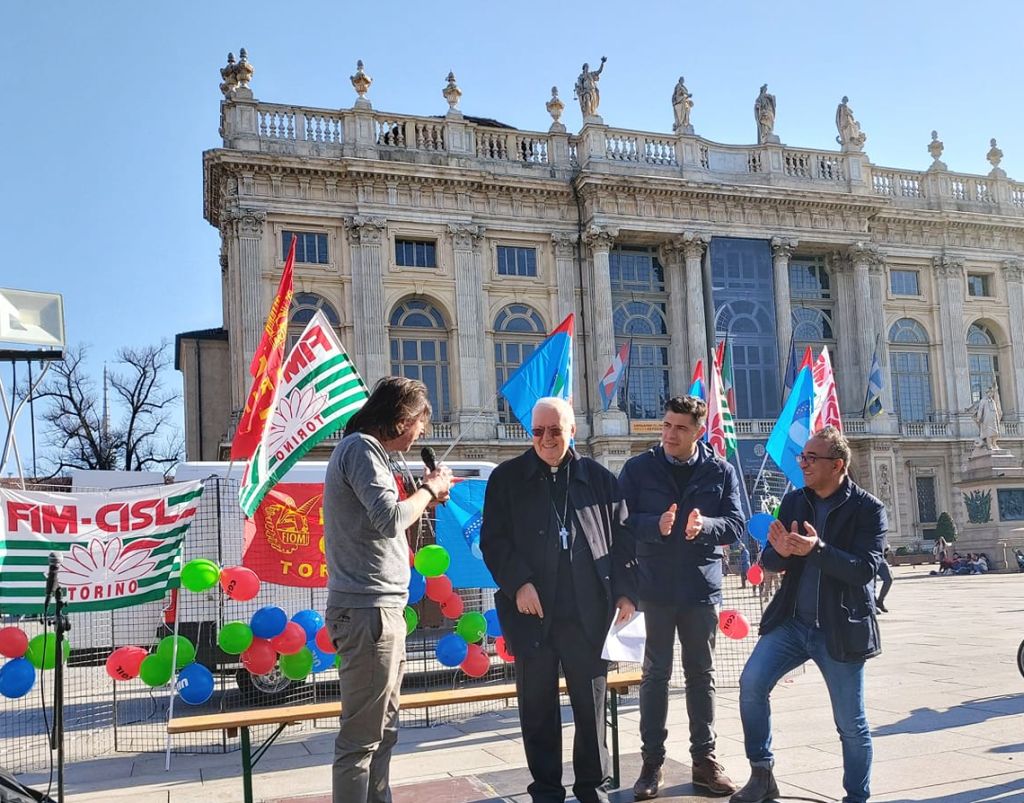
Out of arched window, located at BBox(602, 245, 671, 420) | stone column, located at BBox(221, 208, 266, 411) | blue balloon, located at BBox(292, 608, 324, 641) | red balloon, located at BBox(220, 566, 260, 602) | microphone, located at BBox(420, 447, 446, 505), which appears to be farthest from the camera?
arched window, located at BBox(602, 245, 671, 420)

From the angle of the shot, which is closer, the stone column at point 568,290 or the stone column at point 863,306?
the stone column at point 568,290

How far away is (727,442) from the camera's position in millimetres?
16375

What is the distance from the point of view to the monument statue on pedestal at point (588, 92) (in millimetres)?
38000

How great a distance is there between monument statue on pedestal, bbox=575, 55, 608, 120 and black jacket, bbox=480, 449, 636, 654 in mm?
34566

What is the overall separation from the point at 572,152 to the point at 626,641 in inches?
1346

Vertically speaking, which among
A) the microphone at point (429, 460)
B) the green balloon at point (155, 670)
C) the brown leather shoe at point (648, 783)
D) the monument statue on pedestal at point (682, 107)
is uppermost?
the monument statue on pedestal at point (682, 107)

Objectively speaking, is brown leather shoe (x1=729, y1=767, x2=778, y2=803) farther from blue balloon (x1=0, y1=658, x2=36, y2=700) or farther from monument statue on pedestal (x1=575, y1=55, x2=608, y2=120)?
monument statue on pedestal (x1=575, y1=55, x2=608, y2=120)

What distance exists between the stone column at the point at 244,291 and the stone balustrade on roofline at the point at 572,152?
2643 mm

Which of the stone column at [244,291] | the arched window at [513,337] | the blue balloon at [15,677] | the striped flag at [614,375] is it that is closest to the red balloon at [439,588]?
the blue balloon at [15,677]

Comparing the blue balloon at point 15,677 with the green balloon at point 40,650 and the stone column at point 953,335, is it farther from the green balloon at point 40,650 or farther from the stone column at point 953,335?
the stone column at point 953,335

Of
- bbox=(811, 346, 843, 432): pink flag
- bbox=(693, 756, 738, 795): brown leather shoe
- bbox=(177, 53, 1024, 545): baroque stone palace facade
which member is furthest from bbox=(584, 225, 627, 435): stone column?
bbox=(693, 756, 738, 795): brown leather shoe

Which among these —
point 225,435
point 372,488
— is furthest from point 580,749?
point 225,435

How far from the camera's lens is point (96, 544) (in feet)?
26.0

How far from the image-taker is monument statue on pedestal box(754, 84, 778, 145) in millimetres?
40344
